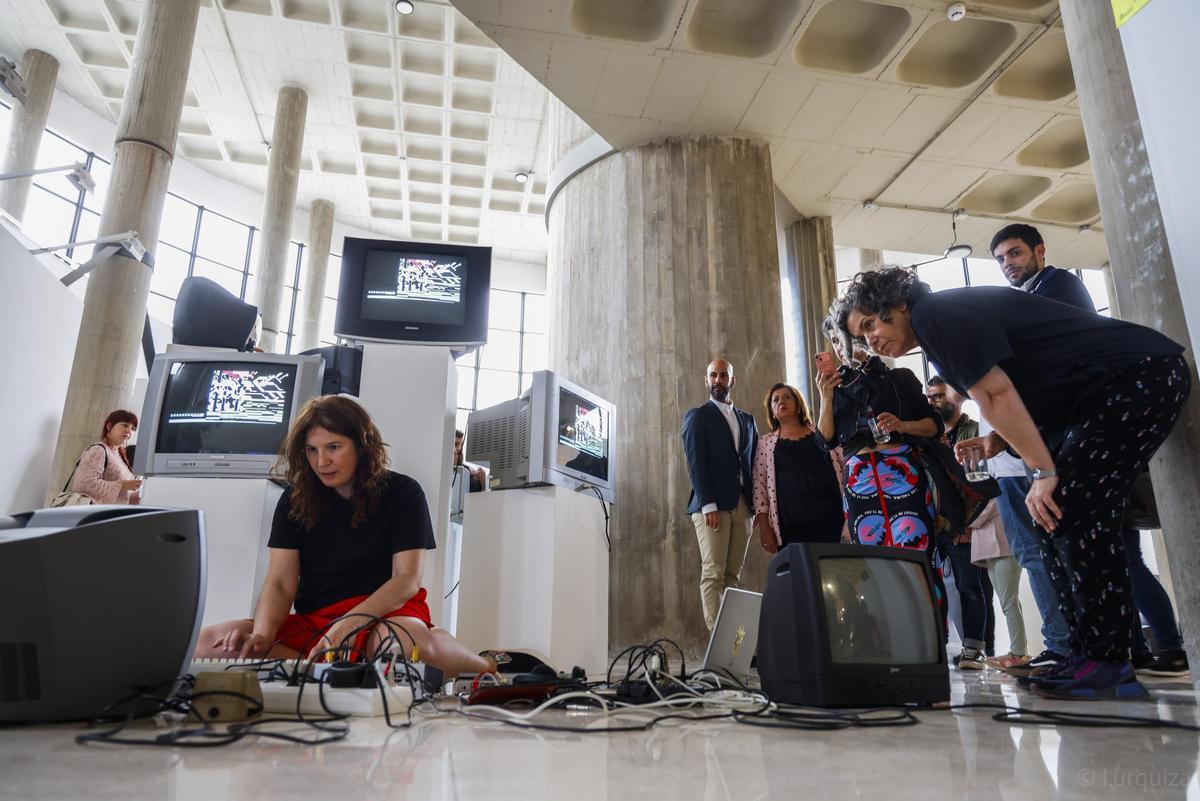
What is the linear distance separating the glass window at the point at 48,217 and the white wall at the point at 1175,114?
43.0 ft

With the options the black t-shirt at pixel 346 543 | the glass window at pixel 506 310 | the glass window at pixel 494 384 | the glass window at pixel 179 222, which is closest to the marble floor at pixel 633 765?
the black t-shirt at pixel 346 543

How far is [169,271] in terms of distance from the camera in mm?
13188

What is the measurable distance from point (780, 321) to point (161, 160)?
218 inches

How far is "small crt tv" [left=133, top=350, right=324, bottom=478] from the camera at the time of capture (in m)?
2.77

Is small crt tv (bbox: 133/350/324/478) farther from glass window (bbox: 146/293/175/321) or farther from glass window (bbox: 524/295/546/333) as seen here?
glass window (bbox: 524/295/546/333)

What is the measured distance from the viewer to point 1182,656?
269 centimetres

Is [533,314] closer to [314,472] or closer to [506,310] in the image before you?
[506,310]

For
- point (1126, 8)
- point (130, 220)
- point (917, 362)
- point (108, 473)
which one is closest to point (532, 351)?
point (917, 362)

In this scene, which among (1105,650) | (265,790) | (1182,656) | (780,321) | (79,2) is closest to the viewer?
(265,790)

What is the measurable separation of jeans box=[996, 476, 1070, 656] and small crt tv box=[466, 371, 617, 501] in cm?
192

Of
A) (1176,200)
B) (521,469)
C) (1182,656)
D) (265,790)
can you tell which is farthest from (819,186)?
(265,790)

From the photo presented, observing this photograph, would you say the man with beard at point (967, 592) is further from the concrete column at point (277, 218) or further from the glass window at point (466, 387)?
the glass window at point (466, 387)

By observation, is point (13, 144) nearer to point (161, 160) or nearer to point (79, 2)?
point (79, 2)

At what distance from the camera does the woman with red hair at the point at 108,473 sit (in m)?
4.02
